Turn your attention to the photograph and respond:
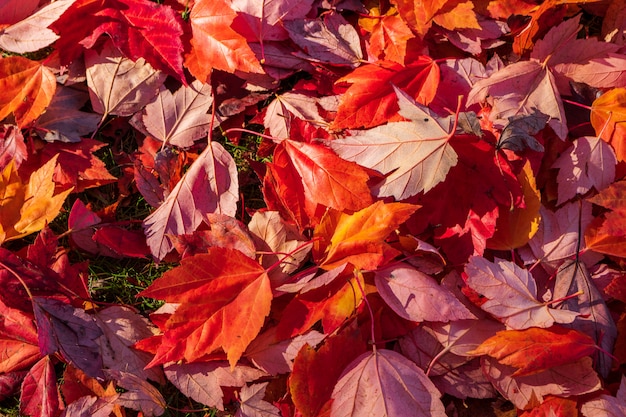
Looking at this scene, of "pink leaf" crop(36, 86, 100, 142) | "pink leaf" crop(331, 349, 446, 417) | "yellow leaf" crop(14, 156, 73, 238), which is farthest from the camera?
"pink leaf" crop(36, 86, 100, 142)

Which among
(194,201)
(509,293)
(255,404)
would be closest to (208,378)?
(255,404)

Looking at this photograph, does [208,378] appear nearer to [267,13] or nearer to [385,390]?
[385,390]

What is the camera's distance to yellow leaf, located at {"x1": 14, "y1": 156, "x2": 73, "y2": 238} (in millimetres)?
1318

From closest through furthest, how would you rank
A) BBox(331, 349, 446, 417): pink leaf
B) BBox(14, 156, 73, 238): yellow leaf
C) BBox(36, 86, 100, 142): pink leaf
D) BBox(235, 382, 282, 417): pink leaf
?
BBox(331, 349, 446, 417): pink leaf
BBox(235, 382, 282, 417): pink leaf
BBox(14, 156, 73, 238): yellow leaf
BBox(36, 86, 100, 142): pink leaf

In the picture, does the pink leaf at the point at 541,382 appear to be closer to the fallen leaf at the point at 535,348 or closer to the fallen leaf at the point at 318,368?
the fallen leaf at the point at 535,348

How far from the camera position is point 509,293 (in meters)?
1.16

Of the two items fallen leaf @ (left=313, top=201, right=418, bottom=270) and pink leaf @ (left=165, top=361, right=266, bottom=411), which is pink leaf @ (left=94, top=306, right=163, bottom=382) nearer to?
pink leaf @ (left=165, top=361, right=266, bottom=411)

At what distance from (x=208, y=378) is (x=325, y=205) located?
17.5 inches

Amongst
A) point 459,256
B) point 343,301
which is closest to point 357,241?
point 343,301

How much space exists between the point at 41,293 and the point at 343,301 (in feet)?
2.27

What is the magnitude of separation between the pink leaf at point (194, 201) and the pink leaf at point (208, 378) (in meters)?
0.25

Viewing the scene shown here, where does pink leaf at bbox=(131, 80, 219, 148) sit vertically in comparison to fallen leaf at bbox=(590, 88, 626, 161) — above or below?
above

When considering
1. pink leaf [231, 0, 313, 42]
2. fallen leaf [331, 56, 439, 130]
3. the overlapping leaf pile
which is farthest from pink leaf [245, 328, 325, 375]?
pink leaf [231, 0, 313, 42]

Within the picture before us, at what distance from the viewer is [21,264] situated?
1300 millimetres
